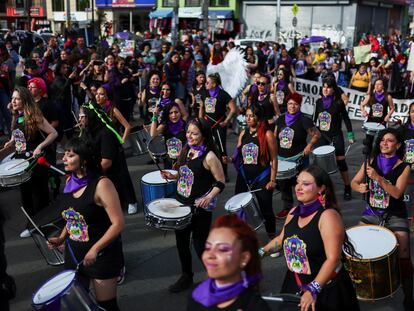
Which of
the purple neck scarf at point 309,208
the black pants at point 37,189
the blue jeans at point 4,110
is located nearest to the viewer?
the purple neck scarf at point 309,208

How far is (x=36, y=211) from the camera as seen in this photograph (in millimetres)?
5789

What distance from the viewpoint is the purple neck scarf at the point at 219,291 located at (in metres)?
2.14

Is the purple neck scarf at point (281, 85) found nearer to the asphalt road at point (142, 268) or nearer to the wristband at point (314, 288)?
the asphalt road at point (142, 268)

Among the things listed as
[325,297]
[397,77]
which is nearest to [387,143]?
[325,297]

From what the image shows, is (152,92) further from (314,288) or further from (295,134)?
(314,288)

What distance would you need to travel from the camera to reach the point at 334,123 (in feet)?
23.5

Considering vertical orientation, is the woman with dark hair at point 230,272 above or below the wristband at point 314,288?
above

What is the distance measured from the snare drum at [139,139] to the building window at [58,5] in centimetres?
5001

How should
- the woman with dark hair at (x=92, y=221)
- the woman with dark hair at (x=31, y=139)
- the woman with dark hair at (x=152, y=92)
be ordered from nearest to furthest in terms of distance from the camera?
the woman with dark hair at (x=92, y=221) → the woman with dark hair at (x=31, y=139) → the woman with dark hair at (x=152, y=92)

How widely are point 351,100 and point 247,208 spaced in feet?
30.2

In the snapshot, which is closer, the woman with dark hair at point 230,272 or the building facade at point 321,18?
the woman with dark hair at point 230,272

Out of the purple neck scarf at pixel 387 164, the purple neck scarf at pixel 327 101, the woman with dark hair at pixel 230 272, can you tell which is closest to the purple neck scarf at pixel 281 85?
the purple neck scarf at pixel 327 101

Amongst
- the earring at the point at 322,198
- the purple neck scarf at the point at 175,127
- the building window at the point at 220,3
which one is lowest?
the purple neck scarf at the point at 175,127

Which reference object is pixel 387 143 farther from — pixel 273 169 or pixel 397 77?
pixel 397 77
